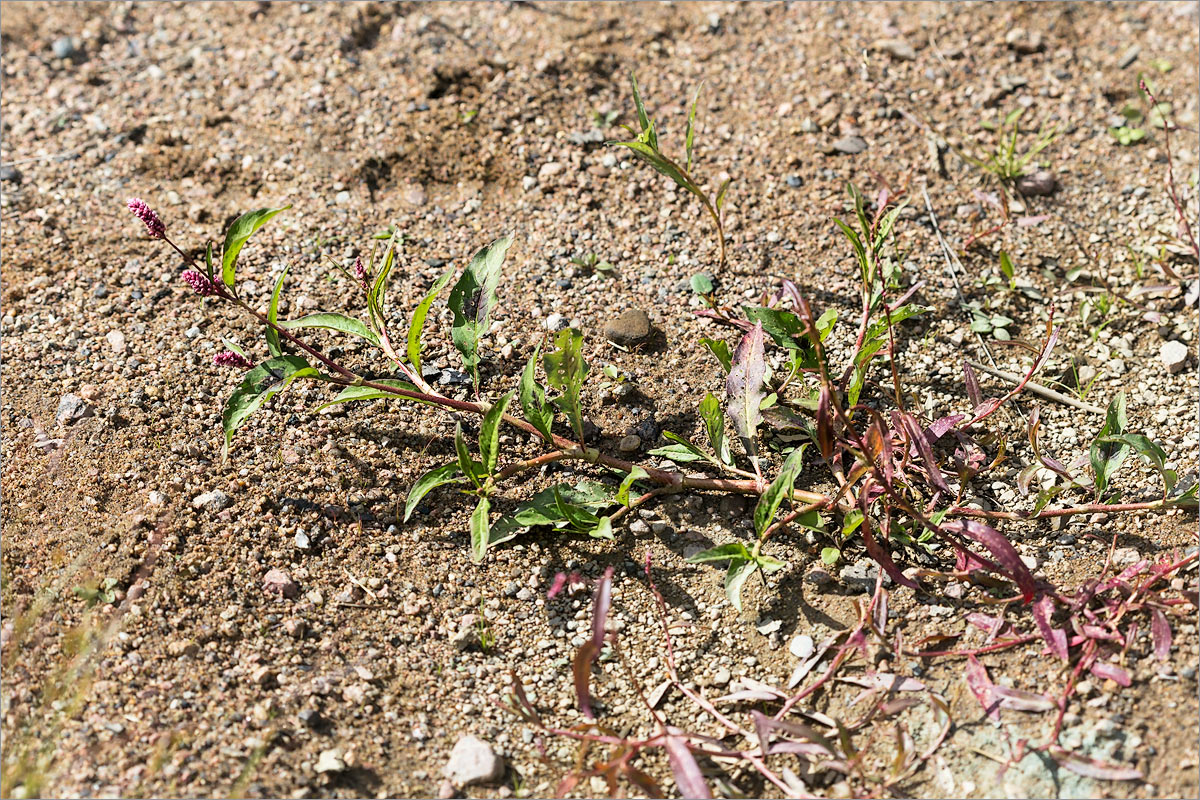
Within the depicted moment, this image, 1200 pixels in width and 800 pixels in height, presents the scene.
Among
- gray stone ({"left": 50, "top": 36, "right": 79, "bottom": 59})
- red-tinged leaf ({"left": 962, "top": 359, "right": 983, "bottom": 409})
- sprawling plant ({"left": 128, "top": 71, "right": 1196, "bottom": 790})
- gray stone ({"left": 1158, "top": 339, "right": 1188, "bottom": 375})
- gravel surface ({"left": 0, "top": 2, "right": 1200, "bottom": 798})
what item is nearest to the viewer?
gravel surface ({"left": 0, "top": 2, "right": 1200, "bottom": 798})

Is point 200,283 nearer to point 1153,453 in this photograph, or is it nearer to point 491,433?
point 491,433

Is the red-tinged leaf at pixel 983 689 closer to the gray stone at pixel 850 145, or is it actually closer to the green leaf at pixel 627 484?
the green leaf at pixel 627 484

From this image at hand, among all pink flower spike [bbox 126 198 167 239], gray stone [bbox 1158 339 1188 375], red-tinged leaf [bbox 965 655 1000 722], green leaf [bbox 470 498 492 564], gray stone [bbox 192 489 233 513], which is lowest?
red-tinged leaf [bbox 965 655 1000 722]

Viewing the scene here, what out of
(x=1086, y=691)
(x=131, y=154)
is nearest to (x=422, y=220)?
(x=131, y=154)

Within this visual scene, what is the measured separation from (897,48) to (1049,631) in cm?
249

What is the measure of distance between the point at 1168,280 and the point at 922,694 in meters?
1.77

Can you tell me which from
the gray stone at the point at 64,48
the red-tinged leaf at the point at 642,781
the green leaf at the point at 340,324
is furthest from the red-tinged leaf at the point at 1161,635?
the gray stone at the point at 64,48

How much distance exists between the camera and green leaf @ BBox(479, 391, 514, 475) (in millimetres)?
2400

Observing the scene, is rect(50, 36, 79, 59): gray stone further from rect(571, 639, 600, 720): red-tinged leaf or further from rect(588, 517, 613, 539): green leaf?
rect(571, 639, 600, 720): red-tinged leaf

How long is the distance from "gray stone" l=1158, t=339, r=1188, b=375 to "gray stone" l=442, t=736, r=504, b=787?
2.26 meters

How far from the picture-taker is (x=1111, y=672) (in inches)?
86.3

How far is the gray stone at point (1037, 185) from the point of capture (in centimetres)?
342

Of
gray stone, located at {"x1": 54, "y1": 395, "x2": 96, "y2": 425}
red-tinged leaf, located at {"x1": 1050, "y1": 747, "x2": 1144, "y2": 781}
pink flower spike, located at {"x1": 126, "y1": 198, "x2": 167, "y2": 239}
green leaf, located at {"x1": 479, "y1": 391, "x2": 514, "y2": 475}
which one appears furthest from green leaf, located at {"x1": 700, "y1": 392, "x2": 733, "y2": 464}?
gray stone, located at {"x1": 54, "y1": 395, "x2": 96, "y2": 425}

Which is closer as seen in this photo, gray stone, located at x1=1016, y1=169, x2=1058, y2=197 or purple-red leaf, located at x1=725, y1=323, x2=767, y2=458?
purple-red leaf, located at x1=725, y1=323, x2=767, y2=458
